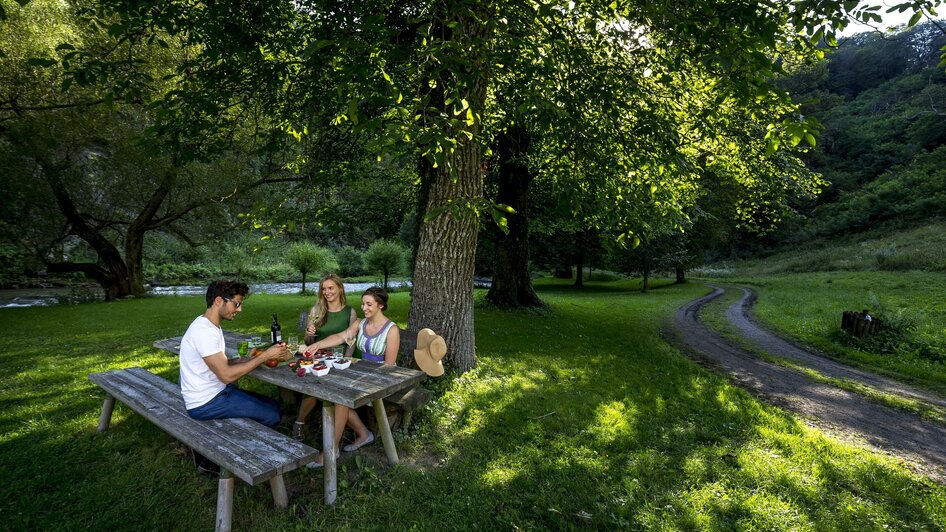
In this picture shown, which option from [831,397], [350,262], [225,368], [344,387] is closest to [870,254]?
[831,397]

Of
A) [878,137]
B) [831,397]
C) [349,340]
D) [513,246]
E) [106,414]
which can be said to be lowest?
[831,397]

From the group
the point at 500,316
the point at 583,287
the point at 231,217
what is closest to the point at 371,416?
the point at 500,316

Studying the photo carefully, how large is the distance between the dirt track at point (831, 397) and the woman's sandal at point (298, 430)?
7.17 meters

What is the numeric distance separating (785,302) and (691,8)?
→ 20985mm

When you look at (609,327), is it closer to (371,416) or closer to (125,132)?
Result: (371,416)

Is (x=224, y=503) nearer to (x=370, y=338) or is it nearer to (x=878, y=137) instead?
(x=370, y=338)

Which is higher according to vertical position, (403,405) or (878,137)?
(878,137)

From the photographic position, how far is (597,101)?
6.21 metres

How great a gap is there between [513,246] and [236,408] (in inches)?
506

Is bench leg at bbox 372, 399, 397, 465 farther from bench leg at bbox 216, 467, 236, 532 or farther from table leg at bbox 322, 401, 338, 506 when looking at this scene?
bench leg at bbox 216, 467, 236, 532

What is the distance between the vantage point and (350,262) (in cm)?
6225

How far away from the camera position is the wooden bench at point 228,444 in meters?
3.19

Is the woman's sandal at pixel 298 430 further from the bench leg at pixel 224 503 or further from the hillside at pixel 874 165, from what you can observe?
the hillside at pixel 874 165

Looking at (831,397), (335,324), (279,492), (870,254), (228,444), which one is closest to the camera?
(228,444)
